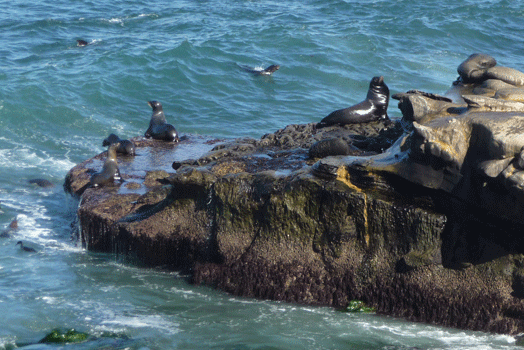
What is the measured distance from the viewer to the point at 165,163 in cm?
998

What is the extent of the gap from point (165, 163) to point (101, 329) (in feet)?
14.1

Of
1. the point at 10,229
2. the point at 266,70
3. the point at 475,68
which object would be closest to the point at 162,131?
the point at 10,229

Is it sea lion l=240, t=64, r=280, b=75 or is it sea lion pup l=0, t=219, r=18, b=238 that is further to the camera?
sea lion l=240, t=64, r=280, b=75

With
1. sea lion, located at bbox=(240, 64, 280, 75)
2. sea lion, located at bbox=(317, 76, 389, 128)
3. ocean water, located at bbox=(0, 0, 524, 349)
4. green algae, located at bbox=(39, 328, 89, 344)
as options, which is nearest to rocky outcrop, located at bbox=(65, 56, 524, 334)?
ocean water, located at bbox=(0, 0, 524, 349)

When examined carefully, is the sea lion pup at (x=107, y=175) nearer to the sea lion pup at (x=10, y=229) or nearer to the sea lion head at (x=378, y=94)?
the sea lion pup at (x=10, y=229)

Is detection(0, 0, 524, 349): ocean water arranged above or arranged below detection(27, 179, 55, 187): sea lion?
above

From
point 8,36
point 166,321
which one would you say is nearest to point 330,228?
point 166,321

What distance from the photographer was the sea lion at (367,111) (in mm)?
10117

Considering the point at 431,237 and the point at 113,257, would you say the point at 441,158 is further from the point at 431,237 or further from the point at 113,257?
the point at 113,257

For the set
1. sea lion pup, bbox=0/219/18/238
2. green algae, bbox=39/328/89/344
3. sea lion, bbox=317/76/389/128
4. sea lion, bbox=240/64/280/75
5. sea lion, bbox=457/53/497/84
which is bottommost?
sea lion pup, bbox=0/219/18/238

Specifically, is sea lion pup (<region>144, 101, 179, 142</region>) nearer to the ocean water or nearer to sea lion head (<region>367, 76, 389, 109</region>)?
the ocean water

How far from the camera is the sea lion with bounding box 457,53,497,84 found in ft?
28.4

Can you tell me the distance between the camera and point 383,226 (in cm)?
626

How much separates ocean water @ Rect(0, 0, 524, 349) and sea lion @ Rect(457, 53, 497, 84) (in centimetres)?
412
